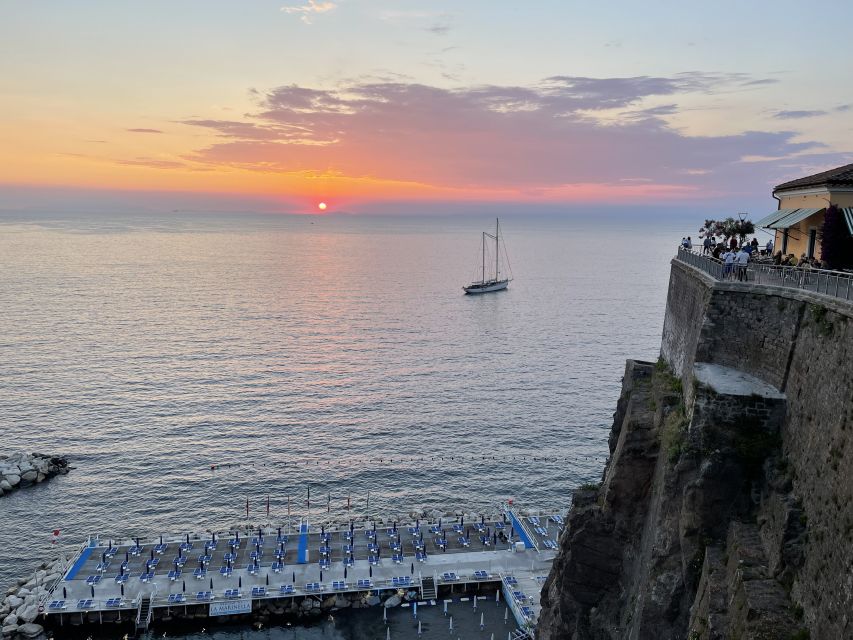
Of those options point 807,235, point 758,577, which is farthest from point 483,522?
point 758,577

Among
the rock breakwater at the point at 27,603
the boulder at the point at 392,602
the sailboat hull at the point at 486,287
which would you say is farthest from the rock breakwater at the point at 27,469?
the sailboat hull at the point at 486,287

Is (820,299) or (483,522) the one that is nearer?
(820,299)

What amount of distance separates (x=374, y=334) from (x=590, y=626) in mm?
94939

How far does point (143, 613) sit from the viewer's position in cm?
4506

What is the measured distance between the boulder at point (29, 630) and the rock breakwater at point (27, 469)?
19592mm

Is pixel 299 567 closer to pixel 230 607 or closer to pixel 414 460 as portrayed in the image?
pixel 230 607

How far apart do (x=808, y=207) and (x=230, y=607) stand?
41.9 meters

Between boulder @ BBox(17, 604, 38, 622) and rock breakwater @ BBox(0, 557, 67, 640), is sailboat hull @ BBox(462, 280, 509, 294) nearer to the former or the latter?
rock breakwater @ BBox(0, 557, 67, 640)

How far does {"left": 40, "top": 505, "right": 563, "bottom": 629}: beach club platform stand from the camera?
45.4 meters

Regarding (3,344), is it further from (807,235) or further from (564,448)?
(807,235)

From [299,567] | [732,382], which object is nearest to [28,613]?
[299,567]

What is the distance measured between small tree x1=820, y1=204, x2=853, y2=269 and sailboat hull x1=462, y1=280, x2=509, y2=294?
142454 mm

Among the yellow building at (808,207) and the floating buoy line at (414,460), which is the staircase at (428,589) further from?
the yellow building at (808,207)

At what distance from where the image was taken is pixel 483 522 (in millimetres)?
55875
